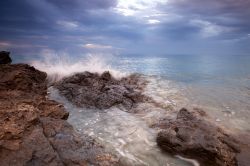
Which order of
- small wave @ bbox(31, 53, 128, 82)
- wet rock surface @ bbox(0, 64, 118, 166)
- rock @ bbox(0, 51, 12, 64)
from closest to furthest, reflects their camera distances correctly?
1. wet rock surface @ bbox(0, 64, 118, 166)
2. rock @ bbox(0, 51, 12, 64)
3. small wave @ bbox(31, 53, 128, 82)

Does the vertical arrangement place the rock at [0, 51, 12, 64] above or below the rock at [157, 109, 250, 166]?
above

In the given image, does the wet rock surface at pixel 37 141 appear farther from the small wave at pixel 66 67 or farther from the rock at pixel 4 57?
the small wave at pixel 66 67

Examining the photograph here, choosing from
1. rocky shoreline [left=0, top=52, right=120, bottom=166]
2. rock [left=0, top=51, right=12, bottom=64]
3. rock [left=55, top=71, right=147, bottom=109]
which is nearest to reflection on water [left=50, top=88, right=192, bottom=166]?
rock [left=55, top=71, right=147, bottom=109]

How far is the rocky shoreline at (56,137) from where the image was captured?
3725mm

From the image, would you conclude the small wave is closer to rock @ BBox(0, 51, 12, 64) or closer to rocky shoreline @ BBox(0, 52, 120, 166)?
rock @ BBox(0, 51, 12, 64)

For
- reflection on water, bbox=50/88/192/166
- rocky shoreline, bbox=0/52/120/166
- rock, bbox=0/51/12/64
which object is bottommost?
reflection on water, bbox=50/88/192/166

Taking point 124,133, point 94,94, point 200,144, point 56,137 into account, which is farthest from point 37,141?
point 94,94

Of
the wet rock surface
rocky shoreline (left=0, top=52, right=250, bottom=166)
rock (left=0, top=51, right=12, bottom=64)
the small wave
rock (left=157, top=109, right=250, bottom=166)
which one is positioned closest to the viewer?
the wet rock surface

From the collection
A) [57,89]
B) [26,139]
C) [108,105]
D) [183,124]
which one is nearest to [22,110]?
[26,139]

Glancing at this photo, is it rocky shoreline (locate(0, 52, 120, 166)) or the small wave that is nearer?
rocky shoreline (locate(0, 52, 120, 166))

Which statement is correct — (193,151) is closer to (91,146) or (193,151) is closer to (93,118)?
(91,146)

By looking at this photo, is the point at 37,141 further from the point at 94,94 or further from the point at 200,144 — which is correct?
the point at 94,94

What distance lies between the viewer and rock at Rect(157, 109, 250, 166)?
5.50 meters

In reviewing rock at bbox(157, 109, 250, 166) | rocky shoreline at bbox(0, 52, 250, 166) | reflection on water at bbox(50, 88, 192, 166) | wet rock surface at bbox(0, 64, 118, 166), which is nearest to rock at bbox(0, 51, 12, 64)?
rocky shoreline at bbox(0, 52, 250, 166)
